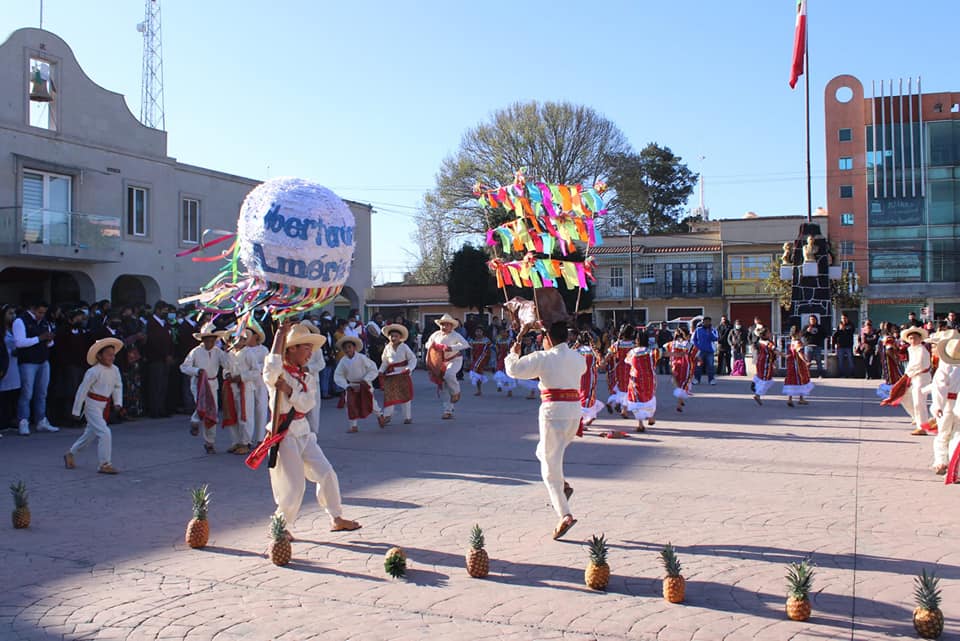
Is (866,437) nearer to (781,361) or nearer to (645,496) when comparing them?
(645,496)

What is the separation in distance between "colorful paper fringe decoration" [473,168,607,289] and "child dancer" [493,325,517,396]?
639 cm

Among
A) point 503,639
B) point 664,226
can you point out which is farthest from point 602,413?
point 664,226

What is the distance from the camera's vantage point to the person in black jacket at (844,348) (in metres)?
23.3

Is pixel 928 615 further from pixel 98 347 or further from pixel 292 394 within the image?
pixel 98 347

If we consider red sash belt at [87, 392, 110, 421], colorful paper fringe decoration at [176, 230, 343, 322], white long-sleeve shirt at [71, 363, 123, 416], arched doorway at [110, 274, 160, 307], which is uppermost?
arched doorway at [110, 274, 160, 307]

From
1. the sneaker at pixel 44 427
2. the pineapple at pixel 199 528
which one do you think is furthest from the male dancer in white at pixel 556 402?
the sneaker at pixel 44 427

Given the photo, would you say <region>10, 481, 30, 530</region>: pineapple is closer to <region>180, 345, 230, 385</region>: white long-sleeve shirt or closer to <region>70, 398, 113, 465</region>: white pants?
<region>70, 398, 113, 465</region>: white pants

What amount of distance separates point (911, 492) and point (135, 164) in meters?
21.7

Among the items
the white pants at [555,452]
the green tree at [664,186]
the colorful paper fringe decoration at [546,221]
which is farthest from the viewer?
the green tree at [664,186]

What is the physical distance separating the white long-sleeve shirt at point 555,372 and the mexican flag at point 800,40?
2481cm

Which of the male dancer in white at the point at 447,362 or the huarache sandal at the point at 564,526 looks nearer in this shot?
the huarache sandal at the point at 564,526

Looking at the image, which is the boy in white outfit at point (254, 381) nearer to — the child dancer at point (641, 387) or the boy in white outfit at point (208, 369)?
the boy in white outfit at point (208, 369)

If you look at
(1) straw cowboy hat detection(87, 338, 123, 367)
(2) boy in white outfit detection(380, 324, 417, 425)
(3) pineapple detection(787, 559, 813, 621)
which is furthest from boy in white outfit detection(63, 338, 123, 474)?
(3) pineapple detection(787, 559, 813, 621)

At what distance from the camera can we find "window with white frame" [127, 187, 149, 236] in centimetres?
2394
